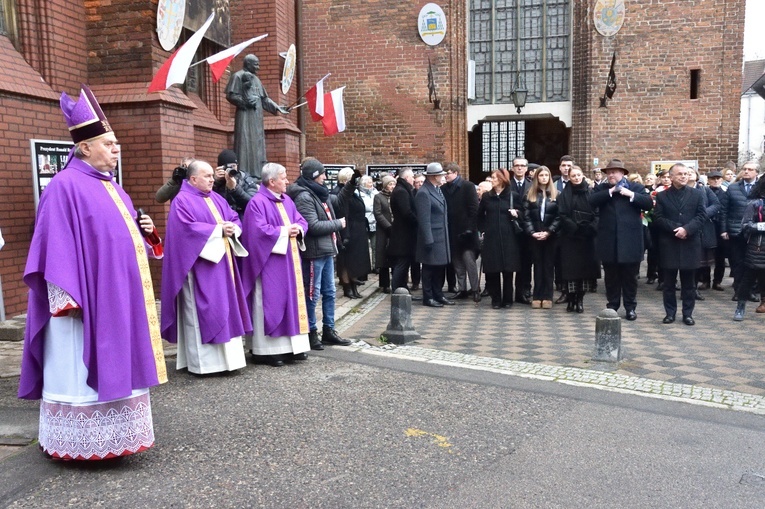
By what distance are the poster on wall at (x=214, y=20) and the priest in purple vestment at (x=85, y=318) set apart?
23.0 feet

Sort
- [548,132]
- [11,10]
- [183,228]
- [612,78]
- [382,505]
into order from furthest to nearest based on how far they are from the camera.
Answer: [548,132]
[612,78]
[11,10]
[183,228]
[382,505]

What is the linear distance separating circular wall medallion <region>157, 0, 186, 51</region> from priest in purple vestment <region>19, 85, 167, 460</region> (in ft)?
17.8

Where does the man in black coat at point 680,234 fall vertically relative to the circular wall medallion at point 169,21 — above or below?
below

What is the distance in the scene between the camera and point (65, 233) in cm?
408

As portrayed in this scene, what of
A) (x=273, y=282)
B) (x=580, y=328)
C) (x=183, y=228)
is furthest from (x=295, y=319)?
(x=580, y=328)

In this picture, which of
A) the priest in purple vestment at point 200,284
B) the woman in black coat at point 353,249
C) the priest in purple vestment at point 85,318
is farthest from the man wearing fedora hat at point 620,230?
the priest in purple vestment at point 85,318

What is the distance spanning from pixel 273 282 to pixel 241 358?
0.78 m

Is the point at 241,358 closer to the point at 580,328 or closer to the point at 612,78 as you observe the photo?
the point at 580,328

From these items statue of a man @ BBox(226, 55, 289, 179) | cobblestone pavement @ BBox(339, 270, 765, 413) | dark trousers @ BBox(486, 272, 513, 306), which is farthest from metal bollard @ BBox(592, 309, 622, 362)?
statue of a man @ BBox(226, 55, 289, 179)

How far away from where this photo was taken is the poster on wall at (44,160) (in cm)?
806

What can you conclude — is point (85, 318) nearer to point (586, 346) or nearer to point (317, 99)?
point (586, 346)

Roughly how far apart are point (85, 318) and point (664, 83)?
17115 millimetres

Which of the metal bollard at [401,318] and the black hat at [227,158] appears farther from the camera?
the metal bollard at [401,318]

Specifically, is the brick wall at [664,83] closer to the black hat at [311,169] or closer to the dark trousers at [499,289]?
the dark trousers at [499,289]
